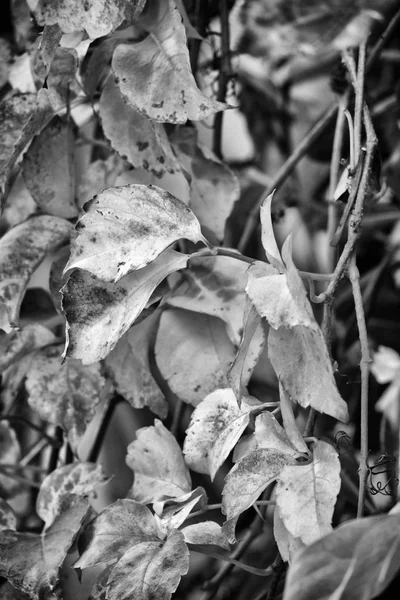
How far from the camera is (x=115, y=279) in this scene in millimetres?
365

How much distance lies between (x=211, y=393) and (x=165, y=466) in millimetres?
67

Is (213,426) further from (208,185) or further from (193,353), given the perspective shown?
(208,185)

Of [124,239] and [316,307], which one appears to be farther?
[316,307]

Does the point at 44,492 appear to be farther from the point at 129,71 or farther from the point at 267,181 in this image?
the point at 267,181

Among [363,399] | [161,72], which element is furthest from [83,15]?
[363,399]

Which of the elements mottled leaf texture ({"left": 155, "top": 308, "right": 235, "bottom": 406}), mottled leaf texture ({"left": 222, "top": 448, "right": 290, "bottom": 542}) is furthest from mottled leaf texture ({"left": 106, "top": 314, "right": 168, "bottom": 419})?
mottled leaf texture ({"left": 222, "top": 448, "right": 290, "bottom": 542})

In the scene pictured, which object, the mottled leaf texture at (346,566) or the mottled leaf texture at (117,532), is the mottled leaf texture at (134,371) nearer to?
the mottled leaf texture at (117,532)

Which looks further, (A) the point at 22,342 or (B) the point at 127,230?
(A) the point at 22,342

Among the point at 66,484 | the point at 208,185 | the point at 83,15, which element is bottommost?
the point at 66,484

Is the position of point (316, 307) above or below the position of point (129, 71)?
below

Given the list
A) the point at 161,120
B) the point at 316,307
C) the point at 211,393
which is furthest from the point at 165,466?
the point at 316,307

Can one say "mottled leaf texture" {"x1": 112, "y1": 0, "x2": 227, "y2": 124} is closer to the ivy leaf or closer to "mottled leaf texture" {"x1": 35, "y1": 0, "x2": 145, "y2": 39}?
"mottled leaf texture" {"x1": 35, "y1": 0, "x2": 145, "y2": 39}

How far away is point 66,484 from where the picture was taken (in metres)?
0.48

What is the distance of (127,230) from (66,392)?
15 centimetres
